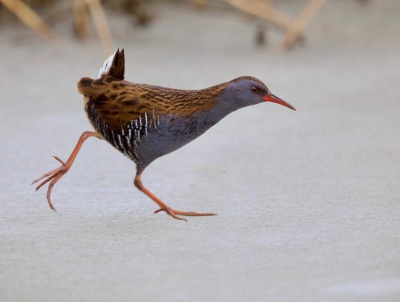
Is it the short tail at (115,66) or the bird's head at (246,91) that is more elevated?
the short tail at (115,66)

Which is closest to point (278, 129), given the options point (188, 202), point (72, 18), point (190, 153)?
point (190, 153)

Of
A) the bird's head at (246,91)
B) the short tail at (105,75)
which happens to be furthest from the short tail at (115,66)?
the bird's head at (246,91)

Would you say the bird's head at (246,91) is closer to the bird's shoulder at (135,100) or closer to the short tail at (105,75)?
the bird's shoulder at (135,100)

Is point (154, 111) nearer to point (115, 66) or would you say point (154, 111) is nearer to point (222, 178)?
point (115, 66)

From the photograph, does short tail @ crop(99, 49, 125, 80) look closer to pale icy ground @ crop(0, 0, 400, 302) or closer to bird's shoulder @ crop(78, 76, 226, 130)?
bird's shoulder @ crop(78, 76, 226, 130)

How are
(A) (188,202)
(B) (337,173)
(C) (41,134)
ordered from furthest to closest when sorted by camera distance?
(C) (41,134) < (B) (337,173) < (A) (188,202)

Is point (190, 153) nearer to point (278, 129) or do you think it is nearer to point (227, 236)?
point (278, 129)

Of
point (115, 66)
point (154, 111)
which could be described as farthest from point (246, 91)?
point (115, 66)
